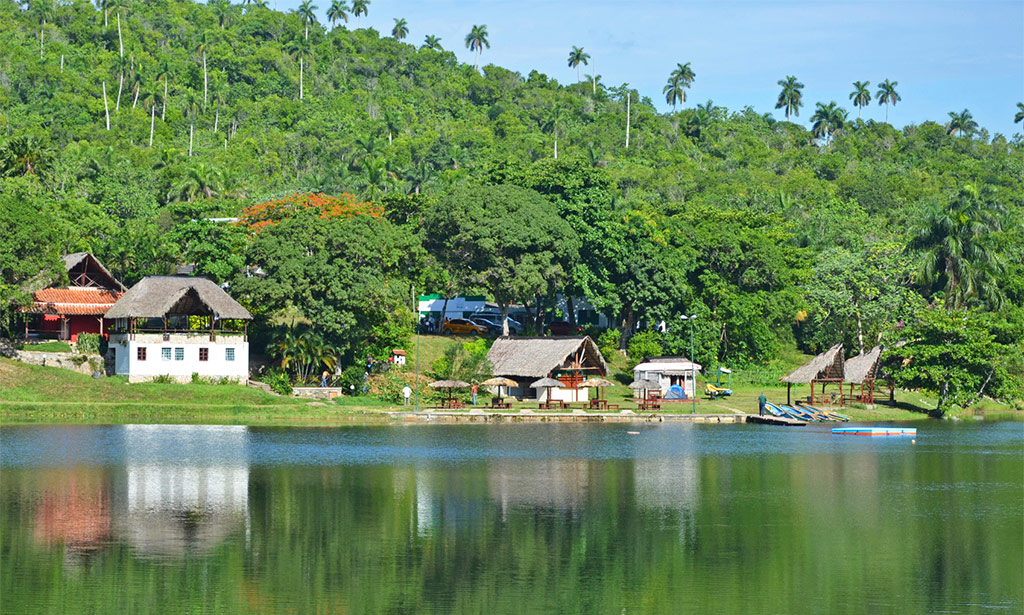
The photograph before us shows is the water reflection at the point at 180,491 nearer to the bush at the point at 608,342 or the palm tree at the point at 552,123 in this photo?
the bush at the point at 608,342

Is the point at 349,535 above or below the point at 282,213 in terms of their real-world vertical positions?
below

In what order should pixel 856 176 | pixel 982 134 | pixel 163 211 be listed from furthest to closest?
1. pixel 982 134
2. pixel 856 176
3. pixel 163 211

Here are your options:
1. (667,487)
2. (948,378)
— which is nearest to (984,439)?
(948,378)

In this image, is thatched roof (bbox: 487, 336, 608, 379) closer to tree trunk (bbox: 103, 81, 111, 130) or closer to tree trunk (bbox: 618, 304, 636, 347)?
tree trunk (bbox: 618, 304, 636, 347)

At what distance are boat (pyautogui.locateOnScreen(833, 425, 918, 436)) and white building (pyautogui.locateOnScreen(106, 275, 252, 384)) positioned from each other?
38565mm

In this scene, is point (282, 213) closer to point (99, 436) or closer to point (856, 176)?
point (99, 436)

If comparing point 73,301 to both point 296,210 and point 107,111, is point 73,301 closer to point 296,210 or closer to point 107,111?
point 296,210

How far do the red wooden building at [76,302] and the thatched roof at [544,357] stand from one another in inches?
1094

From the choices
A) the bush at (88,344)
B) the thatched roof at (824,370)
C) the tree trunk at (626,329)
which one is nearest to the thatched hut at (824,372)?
the thatched roof at (824,370)

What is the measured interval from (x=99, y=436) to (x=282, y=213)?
34.4 metres

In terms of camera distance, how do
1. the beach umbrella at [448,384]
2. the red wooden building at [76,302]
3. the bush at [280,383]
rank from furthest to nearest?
1. the red wooden building at [76,302]
2. the bush at [280,383]
3. the beach umbrella at [448,384]

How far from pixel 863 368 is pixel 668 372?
531 inches

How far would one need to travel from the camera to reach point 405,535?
35281mm

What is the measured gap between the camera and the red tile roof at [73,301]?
84000 mm
